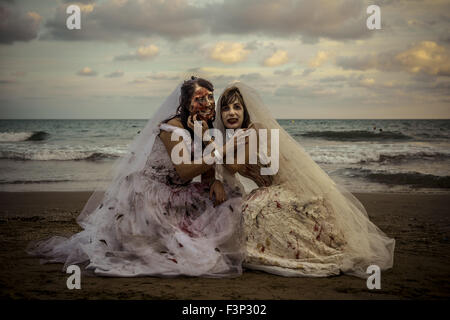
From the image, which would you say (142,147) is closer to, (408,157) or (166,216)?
(166,216)

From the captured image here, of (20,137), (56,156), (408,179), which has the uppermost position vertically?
(20,137)

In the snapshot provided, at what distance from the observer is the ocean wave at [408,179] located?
427 inches

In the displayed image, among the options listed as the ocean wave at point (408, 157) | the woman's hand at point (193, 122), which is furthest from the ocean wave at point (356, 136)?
the woman's hand at point (193, 122)

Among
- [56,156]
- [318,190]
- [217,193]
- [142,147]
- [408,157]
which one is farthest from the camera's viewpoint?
[56,156]

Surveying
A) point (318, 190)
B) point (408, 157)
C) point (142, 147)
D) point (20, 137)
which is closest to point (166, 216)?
point (142, 147)

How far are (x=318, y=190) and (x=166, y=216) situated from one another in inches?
63.4

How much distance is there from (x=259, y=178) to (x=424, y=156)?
14135mm

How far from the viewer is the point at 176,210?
4.36 metres

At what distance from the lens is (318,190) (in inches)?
179

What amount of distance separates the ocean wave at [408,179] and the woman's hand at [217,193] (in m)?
7.88

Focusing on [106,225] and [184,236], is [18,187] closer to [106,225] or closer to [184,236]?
[106,225]

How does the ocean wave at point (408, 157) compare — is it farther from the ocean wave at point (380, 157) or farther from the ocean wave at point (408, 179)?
the ocean wave at point (408, 179)

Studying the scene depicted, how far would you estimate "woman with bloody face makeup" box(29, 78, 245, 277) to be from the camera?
4.00 m
